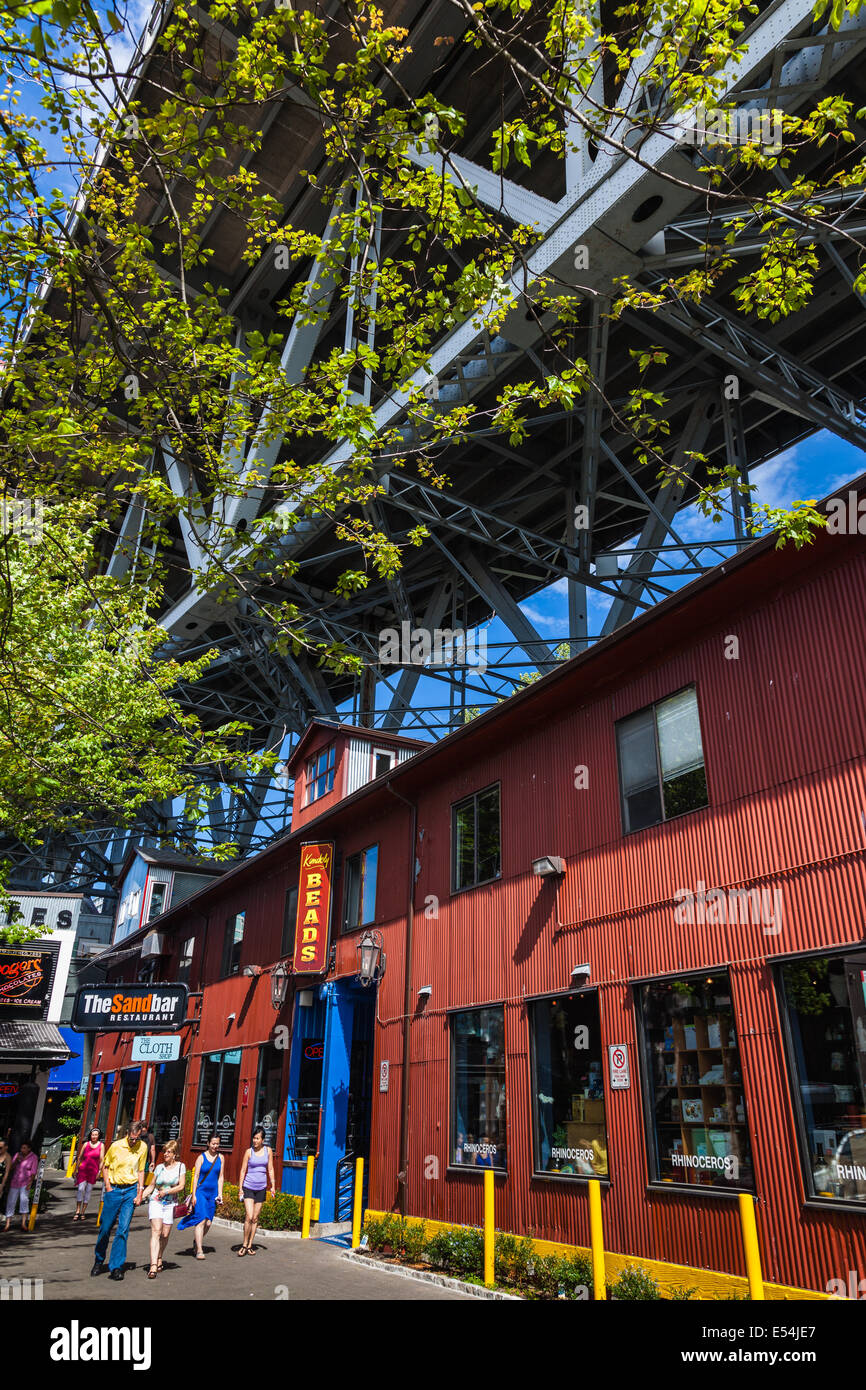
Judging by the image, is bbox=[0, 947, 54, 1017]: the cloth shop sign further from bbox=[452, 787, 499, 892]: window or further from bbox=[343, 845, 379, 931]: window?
bbox=[452, 787, 499, 892]: window

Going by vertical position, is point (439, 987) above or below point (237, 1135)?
above

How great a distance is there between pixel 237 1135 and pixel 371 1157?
25.9 ft

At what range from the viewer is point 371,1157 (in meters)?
17.2

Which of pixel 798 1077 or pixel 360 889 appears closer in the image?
pixel 798 1077

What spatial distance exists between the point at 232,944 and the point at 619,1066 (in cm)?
1785

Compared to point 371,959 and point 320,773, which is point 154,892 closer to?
point 320,773

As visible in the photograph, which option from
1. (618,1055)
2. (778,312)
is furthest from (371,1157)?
(778,312)

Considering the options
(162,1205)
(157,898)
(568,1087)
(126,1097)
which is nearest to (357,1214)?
(162,1205)

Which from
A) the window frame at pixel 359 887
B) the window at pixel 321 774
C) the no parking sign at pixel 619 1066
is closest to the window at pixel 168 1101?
the window at pixel 321 774

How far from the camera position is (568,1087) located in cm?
A: 1263

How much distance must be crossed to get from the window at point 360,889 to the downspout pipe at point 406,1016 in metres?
1.83


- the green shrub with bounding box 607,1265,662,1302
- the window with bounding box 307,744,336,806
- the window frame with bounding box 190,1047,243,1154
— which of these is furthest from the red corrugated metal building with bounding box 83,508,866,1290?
the window frame with bounding box 190,1047,243,1154

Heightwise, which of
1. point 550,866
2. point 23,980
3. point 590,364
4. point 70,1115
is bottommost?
point 70,1115
